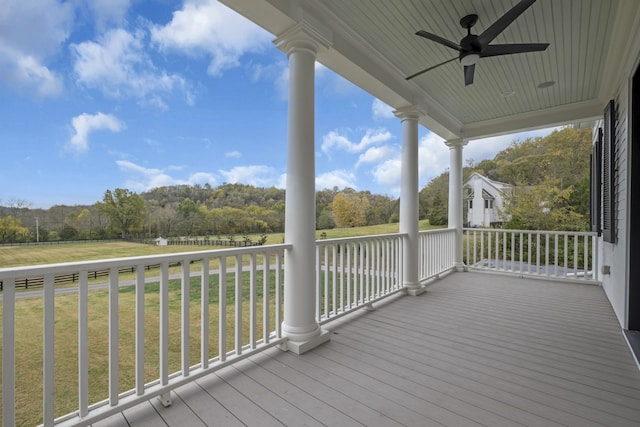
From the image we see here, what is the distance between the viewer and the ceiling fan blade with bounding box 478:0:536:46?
1.98 m

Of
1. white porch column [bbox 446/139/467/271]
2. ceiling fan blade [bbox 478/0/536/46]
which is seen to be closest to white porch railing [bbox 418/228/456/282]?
white porch column [bbox 446/139/467/271]

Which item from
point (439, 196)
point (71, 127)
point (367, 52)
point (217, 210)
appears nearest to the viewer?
point (71, 127)

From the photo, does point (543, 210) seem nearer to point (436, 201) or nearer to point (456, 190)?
point (436, 201)

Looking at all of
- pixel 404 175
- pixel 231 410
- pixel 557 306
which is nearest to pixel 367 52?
pixel 404 175

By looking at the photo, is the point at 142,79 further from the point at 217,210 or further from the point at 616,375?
the point at 616,375

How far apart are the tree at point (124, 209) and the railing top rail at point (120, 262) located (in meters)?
0.23

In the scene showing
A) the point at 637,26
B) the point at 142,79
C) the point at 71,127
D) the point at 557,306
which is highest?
the point at 637,26

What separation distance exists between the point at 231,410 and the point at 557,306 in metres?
3.90

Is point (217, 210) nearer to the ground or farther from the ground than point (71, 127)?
nearer to the ground

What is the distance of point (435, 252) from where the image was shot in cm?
492

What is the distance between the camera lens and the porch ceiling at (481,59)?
236 centimetres

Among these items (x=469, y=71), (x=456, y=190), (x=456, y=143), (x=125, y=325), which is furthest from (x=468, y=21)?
(x=125, y=325)

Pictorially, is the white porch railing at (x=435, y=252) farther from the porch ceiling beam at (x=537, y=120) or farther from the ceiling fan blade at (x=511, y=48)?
the ceiling fan blade at (x=511, y=48)

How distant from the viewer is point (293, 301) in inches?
92.7
